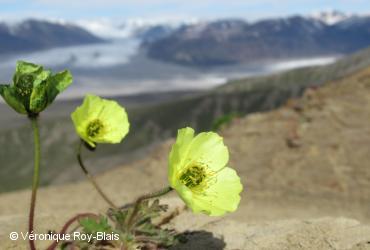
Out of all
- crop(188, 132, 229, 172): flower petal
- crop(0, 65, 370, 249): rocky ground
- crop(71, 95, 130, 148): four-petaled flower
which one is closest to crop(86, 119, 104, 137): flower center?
crop(71, 95, 130, 148): four-petaled flower

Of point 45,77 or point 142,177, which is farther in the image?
point 142,177

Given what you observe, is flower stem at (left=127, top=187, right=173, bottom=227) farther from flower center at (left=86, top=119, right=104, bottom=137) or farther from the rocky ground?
the rocky ground

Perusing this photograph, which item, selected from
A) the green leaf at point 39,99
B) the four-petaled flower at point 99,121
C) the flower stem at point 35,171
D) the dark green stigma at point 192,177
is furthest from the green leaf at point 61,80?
the dark green stigma at point 192,177

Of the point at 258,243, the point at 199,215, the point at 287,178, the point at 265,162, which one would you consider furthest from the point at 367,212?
the point at 258,243

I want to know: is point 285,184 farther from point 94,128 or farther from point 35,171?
point 35,171

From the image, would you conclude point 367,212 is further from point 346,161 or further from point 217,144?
point 217,144

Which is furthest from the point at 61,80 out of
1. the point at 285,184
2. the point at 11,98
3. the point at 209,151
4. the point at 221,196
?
the point at 285,184
